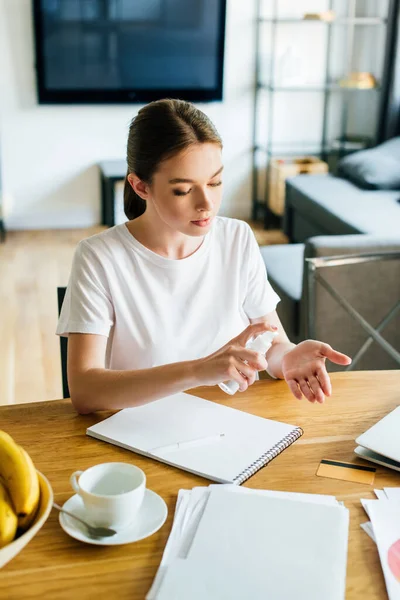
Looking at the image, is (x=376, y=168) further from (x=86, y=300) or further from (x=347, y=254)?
(x=86, y=300)

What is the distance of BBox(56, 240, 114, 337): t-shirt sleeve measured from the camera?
1325mm

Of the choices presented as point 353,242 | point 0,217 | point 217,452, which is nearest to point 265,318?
point 217,452

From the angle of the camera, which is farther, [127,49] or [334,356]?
[127,49]

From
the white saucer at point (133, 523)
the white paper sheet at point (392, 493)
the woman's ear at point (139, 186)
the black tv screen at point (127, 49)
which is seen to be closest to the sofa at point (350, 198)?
the black tv screen at point (127, 49)

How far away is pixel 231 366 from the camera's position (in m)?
1.11

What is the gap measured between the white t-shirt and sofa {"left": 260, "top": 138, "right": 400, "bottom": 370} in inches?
11.6

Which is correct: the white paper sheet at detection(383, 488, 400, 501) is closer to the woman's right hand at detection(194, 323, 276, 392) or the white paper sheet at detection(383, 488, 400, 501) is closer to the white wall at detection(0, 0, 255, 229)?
the woman's right hand at detection(194, 323, 276, 392)

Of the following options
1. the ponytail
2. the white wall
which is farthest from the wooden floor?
the ponytail

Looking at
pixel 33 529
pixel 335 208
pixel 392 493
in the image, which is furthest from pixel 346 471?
pixel 335 208

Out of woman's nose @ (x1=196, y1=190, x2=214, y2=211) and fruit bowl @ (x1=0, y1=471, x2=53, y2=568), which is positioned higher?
woman's nose @ (x1=196, y1=190, x2=214, y2=211)

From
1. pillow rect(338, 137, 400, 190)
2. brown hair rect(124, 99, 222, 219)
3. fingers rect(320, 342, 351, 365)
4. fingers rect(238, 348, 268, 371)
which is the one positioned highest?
brown hair rect(124, 99, 222, 219)

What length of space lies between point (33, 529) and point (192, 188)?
714mm

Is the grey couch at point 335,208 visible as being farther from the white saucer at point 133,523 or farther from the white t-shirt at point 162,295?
the white saucer at point 133,523

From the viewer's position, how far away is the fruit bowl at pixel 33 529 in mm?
753
